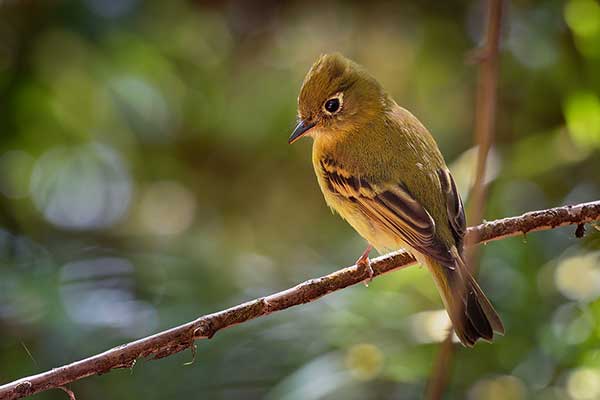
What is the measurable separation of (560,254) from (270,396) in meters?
1.53

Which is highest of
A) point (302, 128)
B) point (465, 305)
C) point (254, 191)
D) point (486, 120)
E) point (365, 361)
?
point (486, 120)

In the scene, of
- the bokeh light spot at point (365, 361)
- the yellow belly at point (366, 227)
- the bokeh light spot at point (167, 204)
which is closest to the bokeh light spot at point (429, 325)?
the bokeh light spot at point (365, 361)

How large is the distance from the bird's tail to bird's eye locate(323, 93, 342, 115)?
951 mm

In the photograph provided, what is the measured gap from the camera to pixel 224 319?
2539 millimetres

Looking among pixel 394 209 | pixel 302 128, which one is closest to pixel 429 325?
pixel 394 209

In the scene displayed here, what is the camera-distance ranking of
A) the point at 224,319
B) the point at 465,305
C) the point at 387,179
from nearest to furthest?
the point at 224,319 → the point at 465,305 → the point at 387,179

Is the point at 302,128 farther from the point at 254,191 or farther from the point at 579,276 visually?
the point at 254,191

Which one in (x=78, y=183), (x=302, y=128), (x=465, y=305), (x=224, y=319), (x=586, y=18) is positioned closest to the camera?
(x=224, y=319)

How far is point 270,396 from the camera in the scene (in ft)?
13.5

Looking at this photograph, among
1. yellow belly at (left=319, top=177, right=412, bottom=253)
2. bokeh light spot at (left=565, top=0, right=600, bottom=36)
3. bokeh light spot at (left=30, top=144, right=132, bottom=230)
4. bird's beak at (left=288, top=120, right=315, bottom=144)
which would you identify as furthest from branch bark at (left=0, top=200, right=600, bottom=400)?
bokeh light spot at (left=30, top=144, right=132, bottom=230)

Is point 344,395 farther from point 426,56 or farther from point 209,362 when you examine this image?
point 426,56

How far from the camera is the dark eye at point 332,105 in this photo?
392 centimetres

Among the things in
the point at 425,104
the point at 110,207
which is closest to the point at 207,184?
the point at 110,207

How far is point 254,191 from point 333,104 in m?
2.29
